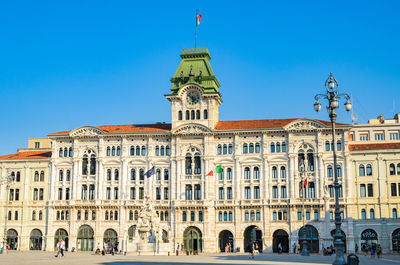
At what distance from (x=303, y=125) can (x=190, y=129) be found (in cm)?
1641

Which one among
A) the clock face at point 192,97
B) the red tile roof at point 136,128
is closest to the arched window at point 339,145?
the clock face at point 192,97

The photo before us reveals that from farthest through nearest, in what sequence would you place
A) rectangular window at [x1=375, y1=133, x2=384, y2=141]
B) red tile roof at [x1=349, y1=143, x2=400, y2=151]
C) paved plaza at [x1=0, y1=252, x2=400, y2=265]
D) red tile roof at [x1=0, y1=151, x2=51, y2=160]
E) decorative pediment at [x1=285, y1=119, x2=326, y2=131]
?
1. rectangular window at [x1=375, y1=133, x2=384, y2=141]
2. red tile roof at [x1=0, y1=151, x2=51, y2=160]
3. decorative pediment at [x1=285, y1=119, x2=326, y2=131]
4. red tile roof at [x1=349, y1=143, x2=400, y2=151]
5. paved plaza at [x1=0, y1=252, x2=400, y2=265]

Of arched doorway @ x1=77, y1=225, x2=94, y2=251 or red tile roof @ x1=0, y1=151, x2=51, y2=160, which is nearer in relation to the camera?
arched doorway @ x1=77, y1=225, x2=94, y2=251

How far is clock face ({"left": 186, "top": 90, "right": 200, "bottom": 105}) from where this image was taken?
79188 mm

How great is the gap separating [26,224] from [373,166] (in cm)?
5192

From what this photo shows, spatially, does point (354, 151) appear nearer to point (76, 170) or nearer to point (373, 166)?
point (373, 166)

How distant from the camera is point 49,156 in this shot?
82.7 metres

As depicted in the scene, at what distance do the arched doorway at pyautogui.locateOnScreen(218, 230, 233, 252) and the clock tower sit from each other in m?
Result: 15.5

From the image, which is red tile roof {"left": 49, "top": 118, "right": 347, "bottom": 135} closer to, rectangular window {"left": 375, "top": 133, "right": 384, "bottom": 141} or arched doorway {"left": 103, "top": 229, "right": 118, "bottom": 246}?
arched doorway {"left": 103, "top": 229, "right": 118, "bottom": 246}

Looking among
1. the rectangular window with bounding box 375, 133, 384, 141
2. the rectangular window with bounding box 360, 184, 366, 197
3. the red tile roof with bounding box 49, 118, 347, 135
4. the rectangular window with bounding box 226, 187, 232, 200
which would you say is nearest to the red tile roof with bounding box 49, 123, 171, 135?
the red tile roof with bounding box 49, 118, 347, 135

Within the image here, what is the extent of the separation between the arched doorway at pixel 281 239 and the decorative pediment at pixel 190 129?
17946 millimetres

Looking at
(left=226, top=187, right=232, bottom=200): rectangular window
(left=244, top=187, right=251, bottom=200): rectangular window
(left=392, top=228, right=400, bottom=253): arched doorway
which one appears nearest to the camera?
(left=392, top=228, right=400, bottom=253): arched doorway

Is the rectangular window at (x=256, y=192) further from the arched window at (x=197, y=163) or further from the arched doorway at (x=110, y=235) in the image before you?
the arched doorway at (x=110, y=235)

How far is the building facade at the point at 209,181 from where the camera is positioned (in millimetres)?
72750
